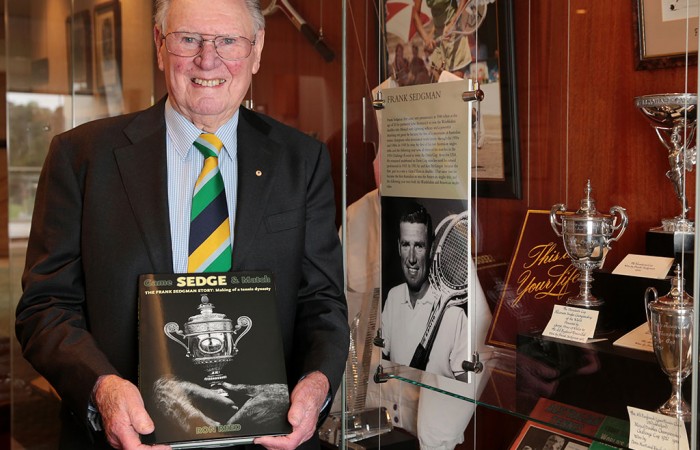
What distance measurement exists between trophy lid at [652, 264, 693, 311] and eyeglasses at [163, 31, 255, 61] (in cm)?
93

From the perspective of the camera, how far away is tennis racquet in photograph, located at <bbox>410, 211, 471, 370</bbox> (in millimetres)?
1821

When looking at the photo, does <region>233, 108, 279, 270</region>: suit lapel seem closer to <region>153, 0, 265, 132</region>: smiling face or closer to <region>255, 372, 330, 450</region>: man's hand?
<region>153, 0, 265, 132</region>: smiling face

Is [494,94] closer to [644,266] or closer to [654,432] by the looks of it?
[644,266]

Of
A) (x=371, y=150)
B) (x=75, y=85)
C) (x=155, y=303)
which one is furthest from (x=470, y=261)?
(x=75, y=85)

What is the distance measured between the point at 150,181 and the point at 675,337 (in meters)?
1.02

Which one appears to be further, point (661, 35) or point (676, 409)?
point (661, 35)

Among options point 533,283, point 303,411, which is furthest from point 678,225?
point 303,411

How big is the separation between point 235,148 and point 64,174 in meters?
0.35

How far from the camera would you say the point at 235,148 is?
5.75 feet

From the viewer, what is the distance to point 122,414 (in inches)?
55.5

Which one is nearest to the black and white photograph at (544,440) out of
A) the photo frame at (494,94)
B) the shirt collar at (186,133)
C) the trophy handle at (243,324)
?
the photo frame at (494,94)

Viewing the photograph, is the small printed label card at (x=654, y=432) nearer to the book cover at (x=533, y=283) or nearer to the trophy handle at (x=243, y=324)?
the book cover at (x=533, y=283)

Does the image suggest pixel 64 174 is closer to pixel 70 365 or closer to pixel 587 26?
pixel 70 365

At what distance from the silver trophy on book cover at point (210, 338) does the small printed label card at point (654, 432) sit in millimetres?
720
